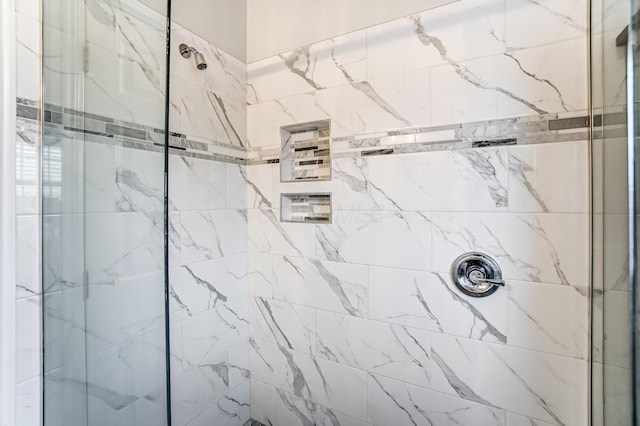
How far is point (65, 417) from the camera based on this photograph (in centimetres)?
89

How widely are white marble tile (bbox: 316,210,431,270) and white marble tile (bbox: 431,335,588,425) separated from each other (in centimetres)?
35

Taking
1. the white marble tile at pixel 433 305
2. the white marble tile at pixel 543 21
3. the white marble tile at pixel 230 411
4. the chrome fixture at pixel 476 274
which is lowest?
the white marble tile at pixel 230 411

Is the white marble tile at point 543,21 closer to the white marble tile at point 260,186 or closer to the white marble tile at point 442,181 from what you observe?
the white marble tile at point 442,181

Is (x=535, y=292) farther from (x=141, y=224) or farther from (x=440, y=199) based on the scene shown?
(x=141, y=224)

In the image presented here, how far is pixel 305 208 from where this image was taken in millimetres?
1590

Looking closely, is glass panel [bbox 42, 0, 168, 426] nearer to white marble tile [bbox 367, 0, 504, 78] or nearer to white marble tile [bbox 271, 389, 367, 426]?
white marble tile [bbox 271, 389, 367, 426]

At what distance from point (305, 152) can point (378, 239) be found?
638mm

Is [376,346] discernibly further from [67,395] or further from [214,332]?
[67,395]

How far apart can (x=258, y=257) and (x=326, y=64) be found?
1.09 metres

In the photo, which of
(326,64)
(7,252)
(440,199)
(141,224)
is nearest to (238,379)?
(141,224)

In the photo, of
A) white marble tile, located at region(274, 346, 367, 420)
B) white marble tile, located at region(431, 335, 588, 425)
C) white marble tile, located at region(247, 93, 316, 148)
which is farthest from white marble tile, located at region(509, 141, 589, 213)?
white marble tile, located at region(274, 346, 367, 420)

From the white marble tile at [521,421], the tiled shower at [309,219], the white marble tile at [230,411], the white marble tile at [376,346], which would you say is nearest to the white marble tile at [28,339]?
the tiled shower at [309,219]

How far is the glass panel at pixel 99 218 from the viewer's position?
882 millimetres

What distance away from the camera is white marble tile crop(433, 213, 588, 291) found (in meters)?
0.99
